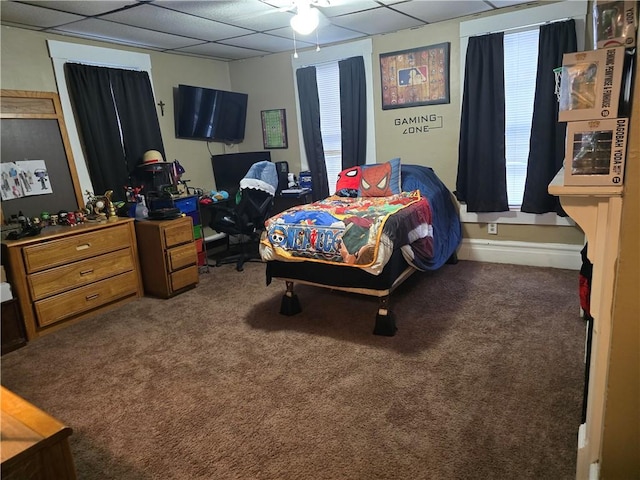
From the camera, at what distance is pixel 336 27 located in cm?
406

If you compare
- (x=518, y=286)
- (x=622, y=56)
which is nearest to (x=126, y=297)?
(x=518, y=286)

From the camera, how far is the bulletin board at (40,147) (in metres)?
3.43

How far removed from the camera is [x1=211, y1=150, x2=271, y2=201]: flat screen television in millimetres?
5289

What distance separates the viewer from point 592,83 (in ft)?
4.13

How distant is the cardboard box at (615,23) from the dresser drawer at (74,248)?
3501mm

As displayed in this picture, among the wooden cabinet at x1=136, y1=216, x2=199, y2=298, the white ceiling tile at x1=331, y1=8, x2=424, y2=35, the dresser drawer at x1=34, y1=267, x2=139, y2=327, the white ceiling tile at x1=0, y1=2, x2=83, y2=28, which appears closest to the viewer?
the white ceiling tile at x1=0, y1=2, x2=83, y2=28

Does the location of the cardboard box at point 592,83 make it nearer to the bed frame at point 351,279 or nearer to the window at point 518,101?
the bed frame at point 351,279

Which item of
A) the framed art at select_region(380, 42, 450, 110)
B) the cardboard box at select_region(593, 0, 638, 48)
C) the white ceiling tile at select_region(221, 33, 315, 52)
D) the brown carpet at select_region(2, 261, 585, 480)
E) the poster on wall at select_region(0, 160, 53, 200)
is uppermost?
the white ceiling tile at select_region(221, 33, 315, 52)

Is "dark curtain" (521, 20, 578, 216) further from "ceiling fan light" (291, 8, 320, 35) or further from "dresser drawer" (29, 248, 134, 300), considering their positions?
"dresser drawer" (29, 248, 134, 300)

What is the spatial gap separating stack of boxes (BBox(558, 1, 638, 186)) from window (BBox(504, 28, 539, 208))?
9.33 feet

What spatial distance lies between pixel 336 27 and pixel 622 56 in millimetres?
3292

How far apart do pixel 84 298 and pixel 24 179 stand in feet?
3.63

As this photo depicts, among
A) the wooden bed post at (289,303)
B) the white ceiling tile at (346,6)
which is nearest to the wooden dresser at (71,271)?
the wooden bed post at (289,303)

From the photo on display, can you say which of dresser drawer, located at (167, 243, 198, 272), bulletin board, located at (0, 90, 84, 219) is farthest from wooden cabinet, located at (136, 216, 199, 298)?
bulletin board, located at (0, 90, 84, 219)
